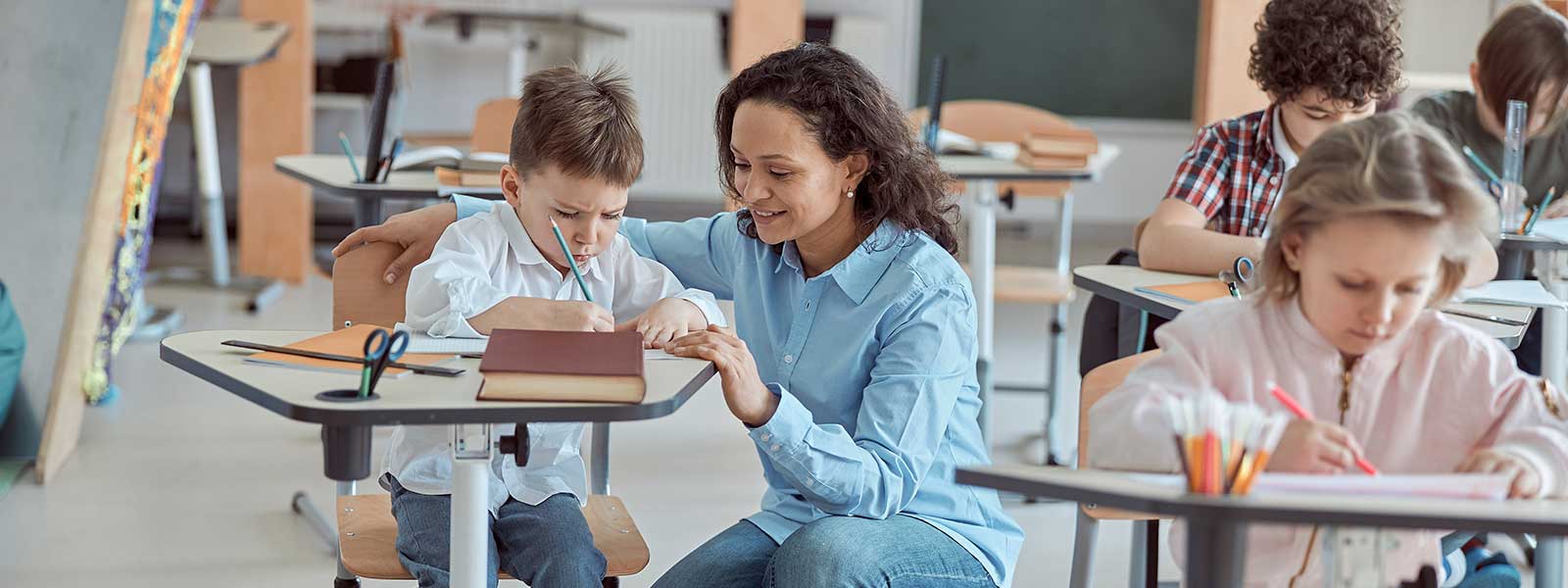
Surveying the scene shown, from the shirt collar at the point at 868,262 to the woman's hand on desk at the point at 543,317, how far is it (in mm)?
259

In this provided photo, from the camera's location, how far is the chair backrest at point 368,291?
1955 mm

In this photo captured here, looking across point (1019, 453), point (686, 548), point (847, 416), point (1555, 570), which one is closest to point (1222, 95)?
point (1019, 453)

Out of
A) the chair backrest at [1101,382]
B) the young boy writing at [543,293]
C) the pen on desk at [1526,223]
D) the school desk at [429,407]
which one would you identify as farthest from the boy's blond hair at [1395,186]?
the pen on desk at [1526,223]

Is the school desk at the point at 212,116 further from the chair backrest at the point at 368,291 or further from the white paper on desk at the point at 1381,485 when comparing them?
the white paper on desk at the point at 1381,485

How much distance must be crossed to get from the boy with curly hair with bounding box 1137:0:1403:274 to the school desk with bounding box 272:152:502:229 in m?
1.20

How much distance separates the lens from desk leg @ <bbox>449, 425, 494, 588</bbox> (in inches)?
57.7

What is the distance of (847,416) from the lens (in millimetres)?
1719

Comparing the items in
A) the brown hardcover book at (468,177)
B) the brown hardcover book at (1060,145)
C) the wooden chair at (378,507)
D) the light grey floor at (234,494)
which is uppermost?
the brown hardcover book at (1060,145)

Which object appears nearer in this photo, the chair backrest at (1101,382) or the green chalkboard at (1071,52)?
the chair backrest at (1101,382)

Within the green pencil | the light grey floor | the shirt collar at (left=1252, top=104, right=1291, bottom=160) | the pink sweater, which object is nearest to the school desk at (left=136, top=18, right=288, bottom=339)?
the light grey floor

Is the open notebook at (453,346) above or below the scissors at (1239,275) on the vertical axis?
below

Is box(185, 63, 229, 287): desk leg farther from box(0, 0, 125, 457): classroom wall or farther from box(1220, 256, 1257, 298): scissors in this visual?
box(1220, 256, 1257, 298): scissors

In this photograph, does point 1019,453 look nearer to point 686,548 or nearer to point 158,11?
point 686,548

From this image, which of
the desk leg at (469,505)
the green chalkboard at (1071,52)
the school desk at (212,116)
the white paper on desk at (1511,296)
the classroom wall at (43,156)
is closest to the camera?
the desk leg at (469,505)
